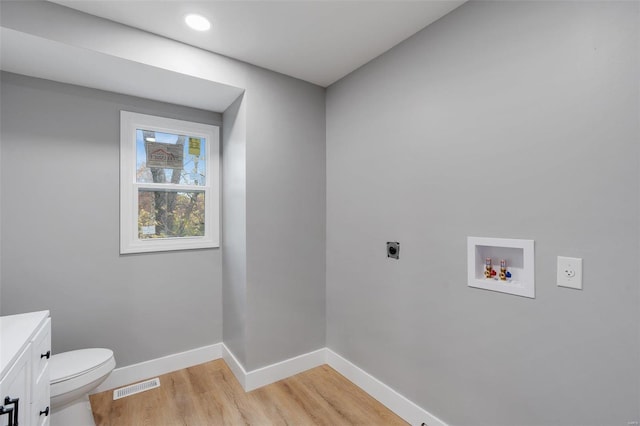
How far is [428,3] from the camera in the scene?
167 centimetres

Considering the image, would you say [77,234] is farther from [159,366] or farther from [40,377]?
[159,366]

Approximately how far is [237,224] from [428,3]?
1974 mm

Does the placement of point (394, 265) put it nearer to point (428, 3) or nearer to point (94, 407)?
point (428, 3)

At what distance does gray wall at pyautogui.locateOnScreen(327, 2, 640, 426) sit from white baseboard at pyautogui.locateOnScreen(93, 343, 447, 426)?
0.09 m

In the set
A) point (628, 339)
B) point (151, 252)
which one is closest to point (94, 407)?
point (151, 252)

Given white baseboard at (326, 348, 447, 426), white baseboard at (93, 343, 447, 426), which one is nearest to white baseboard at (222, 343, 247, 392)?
white baseboard at (93, 343, 447, 426)

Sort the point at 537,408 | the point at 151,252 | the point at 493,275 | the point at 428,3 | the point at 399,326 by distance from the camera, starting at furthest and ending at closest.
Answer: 1. the point at 151,252
2. the point at 399,326
3. the point at 428,3
4. the point at 493,275
5. the point at 537,408

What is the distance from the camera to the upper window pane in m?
2.45

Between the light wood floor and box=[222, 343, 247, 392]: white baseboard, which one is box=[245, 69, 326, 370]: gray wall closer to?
box=[222, 343, 247, 392]: white baseboard

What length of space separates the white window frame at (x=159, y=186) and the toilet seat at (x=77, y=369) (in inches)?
29.5

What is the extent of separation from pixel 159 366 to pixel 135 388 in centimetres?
22

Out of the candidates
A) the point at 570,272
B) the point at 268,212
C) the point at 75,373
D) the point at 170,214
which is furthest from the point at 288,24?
the point at 75,373

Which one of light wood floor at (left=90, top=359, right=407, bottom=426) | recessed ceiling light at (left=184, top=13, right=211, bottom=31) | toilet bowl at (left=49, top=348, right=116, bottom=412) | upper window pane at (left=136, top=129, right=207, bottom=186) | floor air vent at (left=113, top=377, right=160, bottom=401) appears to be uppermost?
recessed ceiling light at (left=184, top=13, right=211, bottom=31)

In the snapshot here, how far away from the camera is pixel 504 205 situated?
1500 mm
